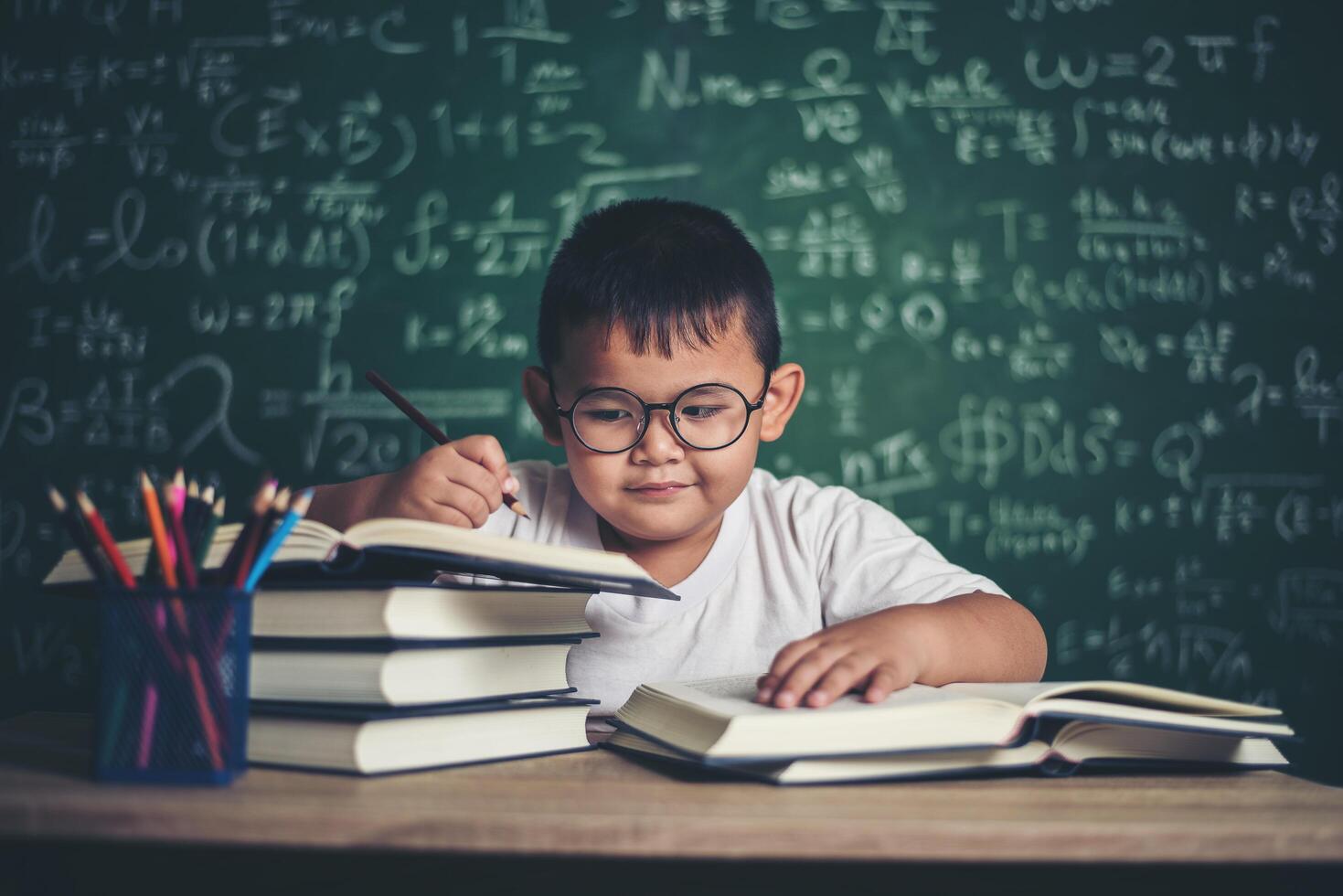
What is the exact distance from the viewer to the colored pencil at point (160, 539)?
618 millimetres

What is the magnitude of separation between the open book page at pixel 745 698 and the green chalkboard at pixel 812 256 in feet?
4.76

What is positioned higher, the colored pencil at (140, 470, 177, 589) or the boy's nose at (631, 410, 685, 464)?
the boy's nose at (631, 410, 685, 464)

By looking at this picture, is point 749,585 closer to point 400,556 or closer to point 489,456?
point 489,456

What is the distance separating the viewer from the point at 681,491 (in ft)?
3.99

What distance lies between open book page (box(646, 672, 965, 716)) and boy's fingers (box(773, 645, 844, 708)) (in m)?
0.01

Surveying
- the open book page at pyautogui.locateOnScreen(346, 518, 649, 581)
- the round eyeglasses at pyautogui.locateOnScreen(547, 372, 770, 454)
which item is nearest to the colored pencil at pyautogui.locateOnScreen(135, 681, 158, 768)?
the open book page at pyautogui.locateOnScreen(346, 518, 649, 581)

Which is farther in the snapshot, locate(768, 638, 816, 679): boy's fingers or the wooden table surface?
locate(768, 638, 816, 679): boy's fingers

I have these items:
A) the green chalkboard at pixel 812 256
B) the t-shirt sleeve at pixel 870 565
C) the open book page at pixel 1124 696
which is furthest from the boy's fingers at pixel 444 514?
the green chalkboard at pixel 812 256

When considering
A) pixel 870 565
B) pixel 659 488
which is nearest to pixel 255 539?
pixel 659 488

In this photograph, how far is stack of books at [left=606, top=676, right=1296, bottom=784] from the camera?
2.13 ft

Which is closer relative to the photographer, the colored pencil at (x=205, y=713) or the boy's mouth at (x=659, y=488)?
the colored pencil at (x=205, y=713)

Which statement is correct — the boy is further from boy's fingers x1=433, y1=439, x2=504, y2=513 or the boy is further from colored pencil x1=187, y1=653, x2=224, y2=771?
colored pencil x1=187, y1=653, x2=224, y2=771

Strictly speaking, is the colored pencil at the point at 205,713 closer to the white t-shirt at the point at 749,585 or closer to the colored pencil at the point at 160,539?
the colored pencil at the point at 160,539

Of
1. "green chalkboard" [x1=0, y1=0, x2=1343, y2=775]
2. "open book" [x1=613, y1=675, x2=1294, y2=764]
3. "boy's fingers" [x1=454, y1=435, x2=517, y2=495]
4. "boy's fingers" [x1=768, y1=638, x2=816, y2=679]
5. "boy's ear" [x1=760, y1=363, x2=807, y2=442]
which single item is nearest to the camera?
"open book" [x1=613, y1=675, x2=1294, y2=764]
